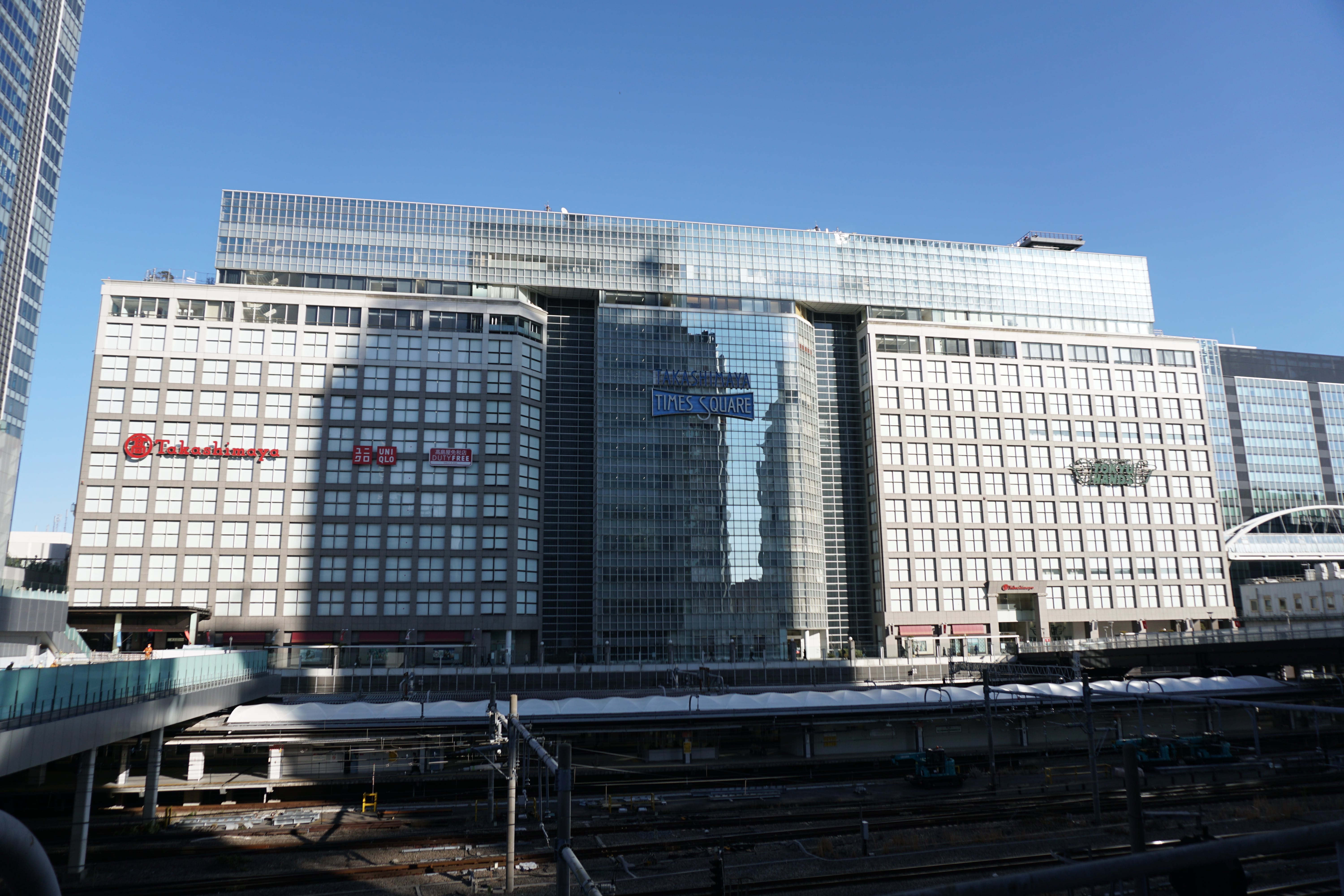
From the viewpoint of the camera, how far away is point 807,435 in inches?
4646

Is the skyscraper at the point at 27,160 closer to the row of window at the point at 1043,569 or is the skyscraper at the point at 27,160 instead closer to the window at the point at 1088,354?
the row of window at the point at 1043,569

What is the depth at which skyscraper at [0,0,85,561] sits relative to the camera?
105m

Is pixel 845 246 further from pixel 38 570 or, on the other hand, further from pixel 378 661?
pixel 38 570

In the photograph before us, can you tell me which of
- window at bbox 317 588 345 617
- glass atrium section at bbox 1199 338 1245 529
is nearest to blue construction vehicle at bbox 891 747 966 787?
window at bbox 317 588 345 617

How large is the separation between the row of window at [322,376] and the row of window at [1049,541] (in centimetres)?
5601

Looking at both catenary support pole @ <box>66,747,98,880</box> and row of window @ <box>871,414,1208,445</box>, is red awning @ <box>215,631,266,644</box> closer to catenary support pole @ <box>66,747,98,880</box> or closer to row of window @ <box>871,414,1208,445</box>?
catenary support pole @ <box>66,747,98,880</box>

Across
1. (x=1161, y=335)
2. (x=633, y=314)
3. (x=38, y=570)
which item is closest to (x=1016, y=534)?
(x=1161, y=335)

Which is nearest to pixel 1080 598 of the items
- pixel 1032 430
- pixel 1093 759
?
pixel 1032 430

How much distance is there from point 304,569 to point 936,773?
7826cm

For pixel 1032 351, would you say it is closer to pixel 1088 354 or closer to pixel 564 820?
pixel 1088 354

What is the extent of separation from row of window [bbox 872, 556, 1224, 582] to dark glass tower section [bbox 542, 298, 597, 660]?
137ft

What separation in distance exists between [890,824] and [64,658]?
4842 cm

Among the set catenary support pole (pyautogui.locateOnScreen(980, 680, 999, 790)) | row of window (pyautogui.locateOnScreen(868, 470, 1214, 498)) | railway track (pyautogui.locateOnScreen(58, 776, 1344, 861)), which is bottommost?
railway track (pyautogui.locateOnScreen(58, 776, 1344, 861))

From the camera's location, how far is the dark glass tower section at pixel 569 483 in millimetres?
110812
